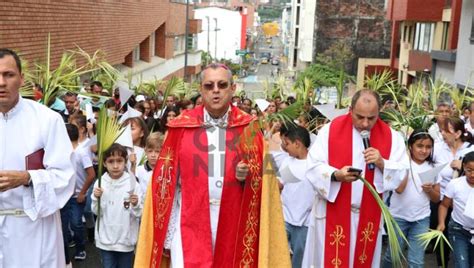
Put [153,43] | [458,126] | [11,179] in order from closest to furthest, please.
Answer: [11,179]
[458,126]
[153,43]

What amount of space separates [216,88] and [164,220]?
1.04 metres

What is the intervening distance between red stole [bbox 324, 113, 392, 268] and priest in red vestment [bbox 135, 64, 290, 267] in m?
→ 0.61

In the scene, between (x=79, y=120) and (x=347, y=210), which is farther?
(x=79, y=120)

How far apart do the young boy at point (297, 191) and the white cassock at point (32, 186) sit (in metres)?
2.35

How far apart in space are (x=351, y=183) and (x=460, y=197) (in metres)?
1.34

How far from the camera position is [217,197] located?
14.5 feet

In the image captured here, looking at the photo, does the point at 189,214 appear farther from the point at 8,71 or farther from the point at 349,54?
the point at 349,54

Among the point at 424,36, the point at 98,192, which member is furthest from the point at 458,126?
the point at 424,36

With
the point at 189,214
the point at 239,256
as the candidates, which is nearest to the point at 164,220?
the point at 189,214

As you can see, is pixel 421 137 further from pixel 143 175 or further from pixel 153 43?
pixel 153 43

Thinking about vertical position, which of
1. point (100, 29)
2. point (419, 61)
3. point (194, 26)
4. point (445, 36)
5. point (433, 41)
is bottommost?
point (419, 61)

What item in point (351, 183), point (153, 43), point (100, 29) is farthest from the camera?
point (153, 43)

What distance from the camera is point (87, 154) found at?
6.19 m

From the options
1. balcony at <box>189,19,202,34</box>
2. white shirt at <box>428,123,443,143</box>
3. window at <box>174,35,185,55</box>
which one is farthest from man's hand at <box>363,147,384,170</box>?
balcony at <box>189,19,202,34</box>
